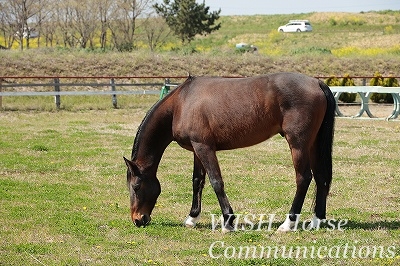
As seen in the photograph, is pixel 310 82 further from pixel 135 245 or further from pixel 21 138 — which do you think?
pixel 21 138

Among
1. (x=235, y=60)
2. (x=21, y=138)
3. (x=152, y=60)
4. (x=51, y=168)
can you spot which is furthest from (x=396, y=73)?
(x=51, y=168)

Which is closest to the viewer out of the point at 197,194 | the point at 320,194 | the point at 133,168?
the point at 133,168

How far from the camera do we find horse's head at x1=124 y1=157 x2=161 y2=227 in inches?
284

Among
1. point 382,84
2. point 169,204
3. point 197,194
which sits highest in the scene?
point 197,194

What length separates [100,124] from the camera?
779 inches

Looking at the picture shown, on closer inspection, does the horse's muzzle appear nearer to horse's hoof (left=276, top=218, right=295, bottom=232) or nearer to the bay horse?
the bay horse

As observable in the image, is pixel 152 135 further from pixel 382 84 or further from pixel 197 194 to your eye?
pixel 382 84

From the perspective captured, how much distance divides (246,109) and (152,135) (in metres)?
1.09

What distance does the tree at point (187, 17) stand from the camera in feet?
169

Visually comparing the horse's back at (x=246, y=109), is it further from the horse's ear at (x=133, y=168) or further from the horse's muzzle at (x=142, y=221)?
the horse's muzzle at (x=142, y=221)

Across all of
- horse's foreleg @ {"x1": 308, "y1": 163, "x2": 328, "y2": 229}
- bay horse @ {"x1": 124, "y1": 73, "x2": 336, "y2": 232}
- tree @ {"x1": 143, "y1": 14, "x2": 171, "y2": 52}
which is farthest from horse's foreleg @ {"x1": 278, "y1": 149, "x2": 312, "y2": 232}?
tree @ {"x1": 143, "y1": 14, "x2": 171, "y2": 52}

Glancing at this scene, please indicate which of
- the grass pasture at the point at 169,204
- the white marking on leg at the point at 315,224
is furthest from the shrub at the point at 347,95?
the white marking on leg at the point at 315,224

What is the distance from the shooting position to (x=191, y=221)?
24.2ft

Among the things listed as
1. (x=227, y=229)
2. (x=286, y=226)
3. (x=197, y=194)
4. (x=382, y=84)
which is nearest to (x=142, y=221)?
(x=197, y=194)
